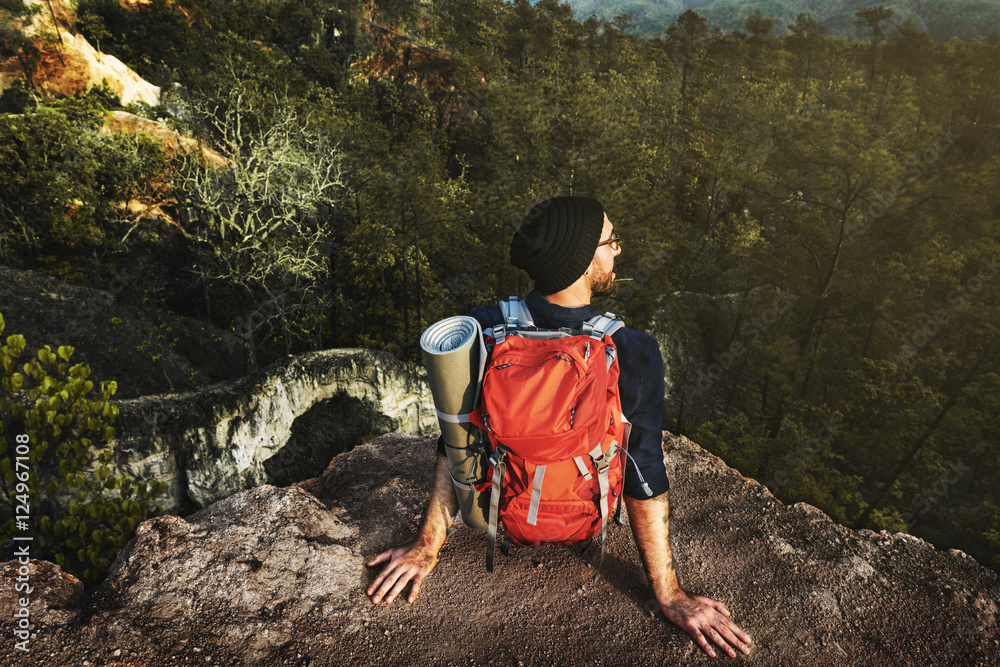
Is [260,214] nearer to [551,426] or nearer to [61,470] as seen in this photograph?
[61,470]

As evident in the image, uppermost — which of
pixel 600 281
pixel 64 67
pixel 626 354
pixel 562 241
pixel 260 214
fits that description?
pixel 64 67

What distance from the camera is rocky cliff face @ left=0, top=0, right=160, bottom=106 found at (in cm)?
2002

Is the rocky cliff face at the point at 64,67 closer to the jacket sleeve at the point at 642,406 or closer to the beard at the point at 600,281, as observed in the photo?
the beard at the point at 600,281

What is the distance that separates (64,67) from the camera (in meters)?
20.7

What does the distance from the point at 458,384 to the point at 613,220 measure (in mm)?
15586

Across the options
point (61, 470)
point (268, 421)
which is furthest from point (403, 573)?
point (268, 421)

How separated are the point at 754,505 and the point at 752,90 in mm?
33695

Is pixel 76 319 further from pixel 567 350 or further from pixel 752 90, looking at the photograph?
pixel 752 90

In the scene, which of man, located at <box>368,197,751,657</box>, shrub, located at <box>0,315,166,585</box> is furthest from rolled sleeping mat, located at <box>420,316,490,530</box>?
shrub, located at <box>0,315,166,585</box>

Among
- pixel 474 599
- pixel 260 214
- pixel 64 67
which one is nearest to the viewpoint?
pixel 474 599

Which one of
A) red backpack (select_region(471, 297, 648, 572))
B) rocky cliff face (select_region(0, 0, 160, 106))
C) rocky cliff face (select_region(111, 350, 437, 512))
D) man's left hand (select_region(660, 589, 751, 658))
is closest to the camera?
red backpack (select_region(471, 297, 648, 572))

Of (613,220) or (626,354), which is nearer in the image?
(626,354)

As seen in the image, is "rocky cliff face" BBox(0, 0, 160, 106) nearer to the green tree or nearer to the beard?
the green tree

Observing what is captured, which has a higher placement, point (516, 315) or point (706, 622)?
point (516, 315)
